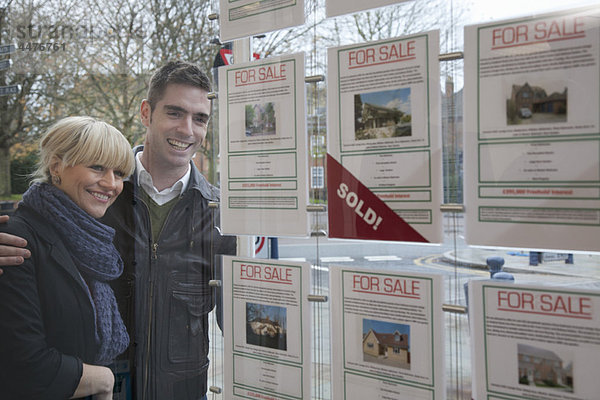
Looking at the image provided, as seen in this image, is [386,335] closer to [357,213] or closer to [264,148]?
[357,213]

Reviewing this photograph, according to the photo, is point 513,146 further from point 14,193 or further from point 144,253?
point 14,193

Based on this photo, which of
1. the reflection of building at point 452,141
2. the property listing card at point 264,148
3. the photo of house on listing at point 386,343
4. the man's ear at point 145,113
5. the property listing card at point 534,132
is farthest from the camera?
the man's ear at point 145,113

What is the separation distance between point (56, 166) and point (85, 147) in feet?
0.48

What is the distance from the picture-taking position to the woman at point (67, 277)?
225 centimetres

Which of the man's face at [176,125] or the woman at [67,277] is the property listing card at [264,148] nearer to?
the man's face at [176,125]

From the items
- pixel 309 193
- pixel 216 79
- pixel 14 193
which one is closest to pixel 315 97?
pixel 309 193

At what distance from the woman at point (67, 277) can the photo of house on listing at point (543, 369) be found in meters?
1.57

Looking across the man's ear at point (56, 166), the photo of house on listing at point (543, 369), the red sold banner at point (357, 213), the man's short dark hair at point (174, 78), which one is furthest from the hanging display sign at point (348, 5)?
the man's ear at point (56, 166)

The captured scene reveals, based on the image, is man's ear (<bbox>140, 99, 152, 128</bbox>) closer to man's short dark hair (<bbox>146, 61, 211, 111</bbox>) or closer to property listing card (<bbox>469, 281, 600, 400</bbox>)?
man's short dark hair (<bbox>146, 61, 211, 111</bbox>)

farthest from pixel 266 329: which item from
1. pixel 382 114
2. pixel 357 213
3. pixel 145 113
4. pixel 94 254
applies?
pixel 145 113

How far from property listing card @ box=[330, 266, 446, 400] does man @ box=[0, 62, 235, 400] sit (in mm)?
645

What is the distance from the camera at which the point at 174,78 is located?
2369mm

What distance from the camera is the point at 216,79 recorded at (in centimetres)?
227

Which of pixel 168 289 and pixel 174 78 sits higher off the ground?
pixel 174 78
